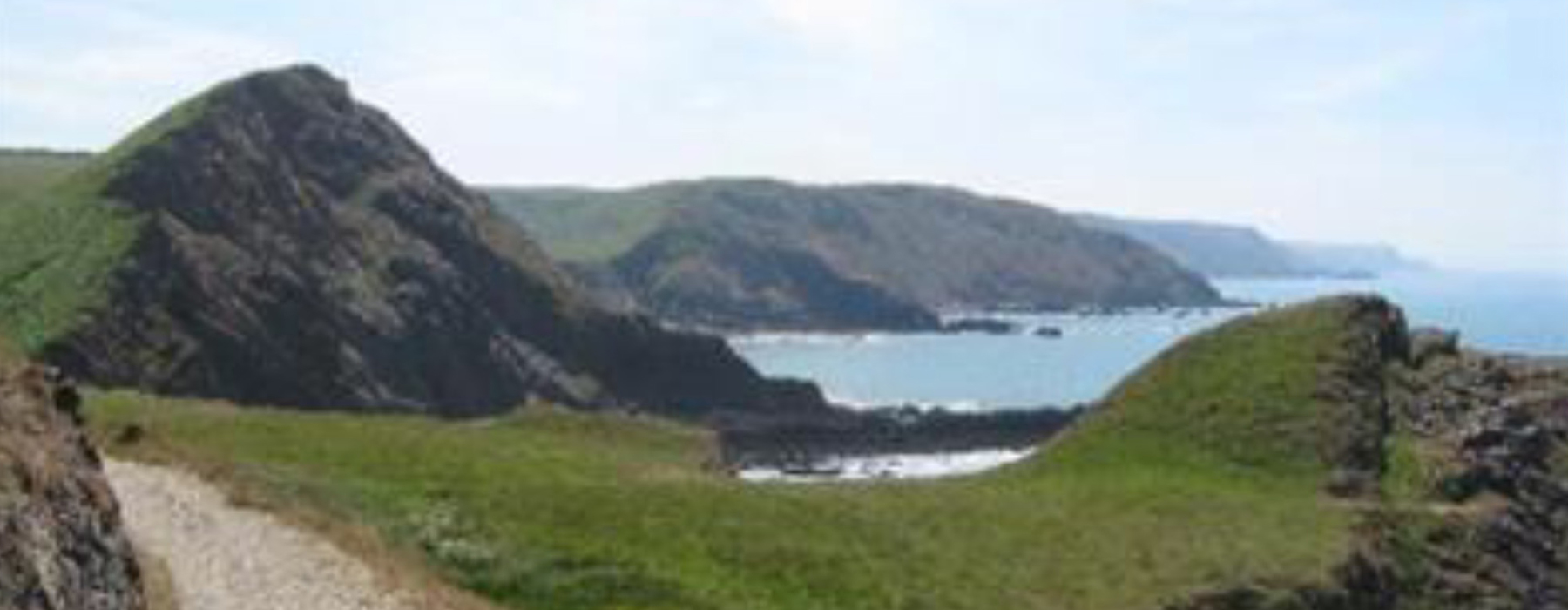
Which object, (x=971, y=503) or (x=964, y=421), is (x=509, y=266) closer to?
(x=964, y=421)

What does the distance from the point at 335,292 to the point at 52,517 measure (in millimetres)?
125254

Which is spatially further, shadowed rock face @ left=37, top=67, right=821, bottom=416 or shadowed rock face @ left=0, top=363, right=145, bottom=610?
shadowed rock face @ left=37, top=67, right=821, bottom=416

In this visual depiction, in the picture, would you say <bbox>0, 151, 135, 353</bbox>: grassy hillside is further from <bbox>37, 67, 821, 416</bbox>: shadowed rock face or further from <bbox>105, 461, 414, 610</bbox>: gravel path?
<bbox>105, 461, 414, 610</bbox>: gravel path

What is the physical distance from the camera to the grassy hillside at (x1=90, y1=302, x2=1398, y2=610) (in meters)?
49.8

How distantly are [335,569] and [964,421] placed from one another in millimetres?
129946

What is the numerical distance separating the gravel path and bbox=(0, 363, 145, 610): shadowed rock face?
4.06 meters

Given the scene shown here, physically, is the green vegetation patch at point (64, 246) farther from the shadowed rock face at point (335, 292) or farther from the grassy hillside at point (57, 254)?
the shadowed rock face at point (335, 292)

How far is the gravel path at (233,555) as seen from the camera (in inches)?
1580

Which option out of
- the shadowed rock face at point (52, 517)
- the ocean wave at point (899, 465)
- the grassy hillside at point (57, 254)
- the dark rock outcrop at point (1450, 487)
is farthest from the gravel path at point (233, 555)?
the ocean wave at point (899, 465)

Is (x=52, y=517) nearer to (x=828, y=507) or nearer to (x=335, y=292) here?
(x=828, y=507)

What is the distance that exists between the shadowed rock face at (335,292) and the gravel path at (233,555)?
218 ft

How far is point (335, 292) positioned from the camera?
504ft

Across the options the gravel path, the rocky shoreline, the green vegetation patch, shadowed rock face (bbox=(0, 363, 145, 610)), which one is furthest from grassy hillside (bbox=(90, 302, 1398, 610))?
the rocky shoreline

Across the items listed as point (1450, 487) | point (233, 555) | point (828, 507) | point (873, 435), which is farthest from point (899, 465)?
point (233, 555)
